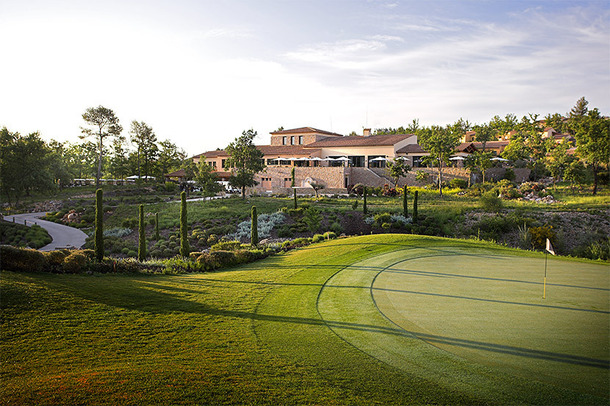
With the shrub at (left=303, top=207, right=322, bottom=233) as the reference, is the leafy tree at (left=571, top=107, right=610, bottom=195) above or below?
above

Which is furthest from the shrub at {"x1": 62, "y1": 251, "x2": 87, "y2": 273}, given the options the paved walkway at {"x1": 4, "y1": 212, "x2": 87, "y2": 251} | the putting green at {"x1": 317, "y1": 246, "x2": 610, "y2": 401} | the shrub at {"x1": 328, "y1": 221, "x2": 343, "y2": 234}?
the shrub at {"x1": 328, "y1": 221, "x2": 343, "y2": 234}

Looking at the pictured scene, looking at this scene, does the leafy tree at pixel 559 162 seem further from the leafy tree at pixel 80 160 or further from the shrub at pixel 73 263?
the leafy tree at pixel 80 160

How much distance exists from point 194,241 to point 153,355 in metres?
21.0

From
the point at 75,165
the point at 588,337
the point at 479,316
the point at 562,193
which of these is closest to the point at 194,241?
the point at 479,316

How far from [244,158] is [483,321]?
3501 cm

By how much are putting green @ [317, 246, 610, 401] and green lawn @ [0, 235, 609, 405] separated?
38 millimetres

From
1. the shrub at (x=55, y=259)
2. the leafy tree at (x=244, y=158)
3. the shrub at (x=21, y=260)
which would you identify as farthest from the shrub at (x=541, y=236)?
the leafy tree at (x=244, y=158)

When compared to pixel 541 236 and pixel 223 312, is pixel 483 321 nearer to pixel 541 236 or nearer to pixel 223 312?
pixel 223 312

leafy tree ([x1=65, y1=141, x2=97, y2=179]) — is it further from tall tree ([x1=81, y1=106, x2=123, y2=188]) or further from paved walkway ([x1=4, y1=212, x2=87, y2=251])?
paved walkway ([x1=4, y1=212, x2=87, y2=251])

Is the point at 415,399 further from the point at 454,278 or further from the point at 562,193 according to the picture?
the point at 562,193

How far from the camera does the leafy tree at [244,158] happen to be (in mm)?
40031

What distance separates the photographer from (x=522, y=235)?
23.1 meters

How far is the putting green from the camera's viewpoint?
5609 millimetres

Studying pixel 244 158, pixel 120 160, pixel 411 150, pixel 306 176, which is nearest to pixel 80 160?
pixel 120 160
